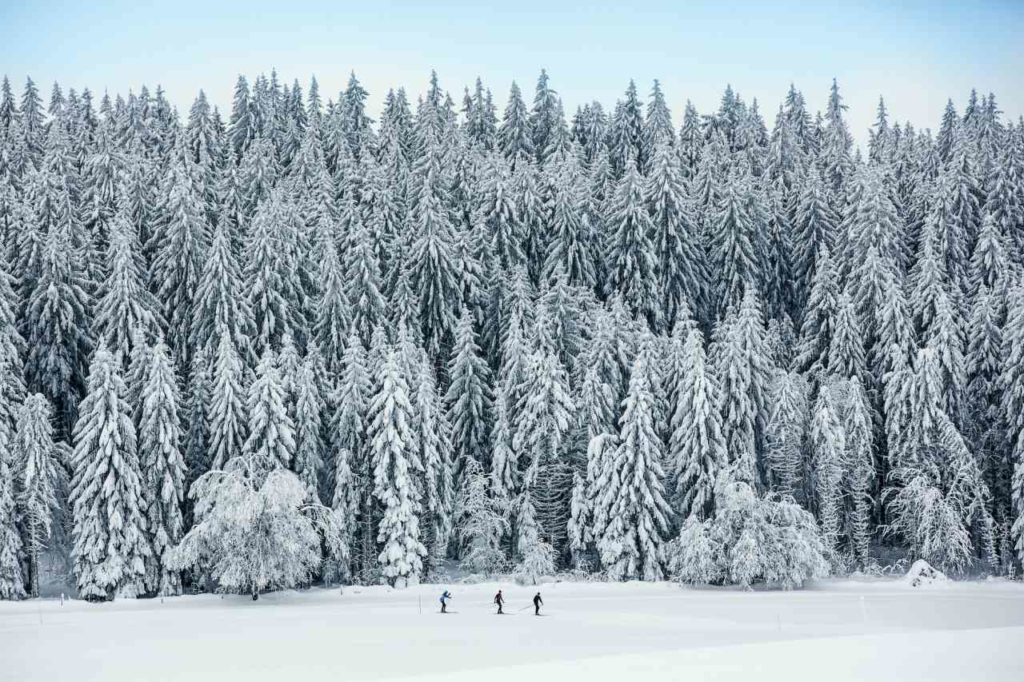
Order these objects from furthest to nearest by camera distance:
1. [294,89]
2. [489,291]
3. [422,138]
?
[294,89] < [422,138] < [489,291]

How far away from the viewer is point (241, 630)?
158 feet

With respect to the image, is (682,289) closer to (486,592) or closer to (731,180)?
(731,180)

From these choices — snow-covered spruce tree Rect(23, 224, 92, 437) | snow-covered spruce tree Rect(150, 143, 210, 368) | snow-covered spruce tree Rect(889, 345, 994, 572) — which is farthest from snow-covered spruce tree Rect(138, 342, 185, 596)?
snow-covered spruce tree Rect(889, 345, 994, 572)

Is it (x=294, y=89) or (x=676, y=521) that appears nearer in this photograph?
(x=676, y=521)

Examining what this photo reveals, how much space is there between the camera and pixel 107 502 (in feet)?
201

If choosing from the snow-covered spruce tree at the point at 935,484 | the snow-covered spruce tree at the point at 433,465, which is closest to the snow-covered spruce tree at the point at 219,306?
the snow-covered spruce tree at the point at 433,465

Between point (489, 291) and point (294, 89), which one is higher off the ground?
point (294, 89)

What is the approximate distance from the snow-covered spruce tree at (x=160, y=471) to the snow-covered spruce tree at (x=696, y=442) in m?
29.9

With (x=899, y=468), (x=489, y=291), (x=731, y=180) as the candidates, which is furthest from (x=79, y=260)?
(x=899, y=468)

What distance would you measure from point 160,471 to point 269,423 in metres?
6.72

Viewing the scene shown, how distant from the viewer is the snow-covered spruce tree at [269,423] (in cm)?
6412

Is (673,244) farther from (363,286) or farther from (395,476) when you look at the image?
(395,476)

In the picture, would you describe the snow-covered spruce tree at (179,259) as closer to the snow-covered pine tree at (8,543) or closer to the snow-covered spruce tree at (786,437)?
the snow-covered pine tree at (8,543)

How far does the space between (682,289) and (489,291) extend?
15.5 metres
